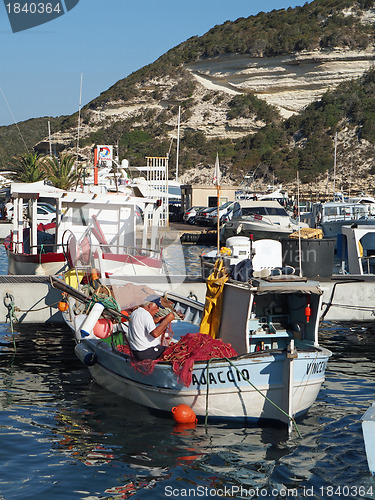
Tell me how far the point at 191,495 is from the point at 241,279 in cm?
475

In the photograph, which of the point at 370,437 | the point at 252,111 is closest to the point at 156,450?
the point at 370,437

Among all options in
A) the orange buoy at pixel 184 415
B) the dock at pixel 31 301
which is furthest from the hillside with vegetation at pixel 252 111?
the orange buoy at pixel 184 415

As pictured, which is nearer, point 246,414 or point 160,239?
point 246,414

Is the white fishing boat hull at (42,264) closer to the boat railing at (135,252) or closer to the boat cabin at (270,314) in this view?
the boat railing at (135,252)

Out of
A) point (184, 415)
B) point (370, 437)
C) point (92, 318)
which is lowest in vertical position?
point (184, 415)

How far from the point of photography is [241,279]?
12.1 metres

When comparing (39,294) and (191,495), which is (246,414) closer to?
(191,495)

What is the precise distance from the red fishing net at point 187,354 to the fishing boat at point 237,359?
17 mm

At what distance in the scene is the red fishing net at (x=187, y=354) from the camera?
10.2 metres

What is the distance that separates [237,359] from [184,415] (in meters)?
1.29

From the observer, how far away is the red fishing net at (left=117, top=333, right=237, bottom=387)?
10211 mm

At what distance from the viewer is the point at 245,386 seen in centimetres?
1000

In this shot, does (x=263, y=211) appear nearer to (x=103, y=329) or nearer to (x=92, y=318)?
(x=103, y=329)

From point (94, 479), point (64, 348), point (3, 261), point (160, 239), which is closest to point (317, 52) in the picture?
point (3, 261)
